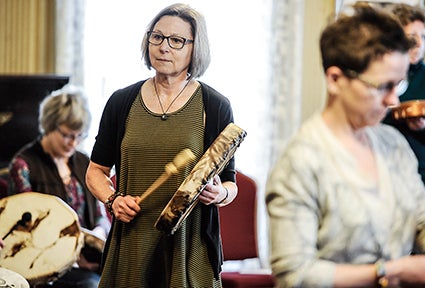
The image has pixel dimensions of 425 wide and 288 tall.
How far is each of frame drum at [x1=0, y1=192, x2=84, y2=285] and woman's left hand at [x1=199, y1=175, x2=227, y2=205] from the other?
102 cm

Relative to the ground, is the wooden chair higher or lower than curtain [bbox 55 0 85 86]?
lower

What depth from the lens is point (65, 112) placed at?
→ 4145 millimetres

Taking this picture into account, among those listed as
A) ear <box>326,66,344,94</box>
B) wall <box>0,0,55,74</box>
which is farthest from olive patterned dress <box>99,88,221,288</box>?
wall <box>0,0,55,74</box>

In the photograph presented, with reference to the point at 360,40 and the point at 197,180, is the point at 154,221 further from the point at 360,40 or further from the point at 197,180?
the point at 360,40

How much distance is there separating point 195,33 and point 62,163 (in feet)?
5.27

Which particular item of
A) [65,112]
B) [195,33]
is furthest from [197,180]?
[65,112]

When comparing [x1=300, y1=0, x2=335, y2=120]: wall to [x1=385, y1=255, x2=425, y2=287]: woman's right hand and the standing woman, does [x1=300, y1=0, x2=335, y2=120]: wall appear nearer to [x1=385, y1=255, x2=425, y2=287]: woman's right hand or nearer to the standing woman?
the standing woman

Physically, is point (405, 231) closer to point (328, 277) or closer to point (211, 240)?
point (328, 277)

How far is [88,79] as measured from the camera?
18.0 feet

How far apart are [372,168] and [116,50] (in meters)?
3.82

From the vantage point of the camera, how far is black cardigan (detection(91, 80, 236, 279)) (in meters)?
2.67

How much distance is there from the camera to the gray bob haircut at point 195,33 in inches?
108

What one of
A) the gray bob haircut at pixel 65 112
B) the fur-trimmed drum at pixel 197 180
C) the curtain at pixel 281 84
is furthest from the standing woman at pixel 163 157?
the curtain at pixel 281 84

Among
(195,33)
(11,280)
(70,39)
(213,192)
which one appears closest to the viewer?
(213,192)
